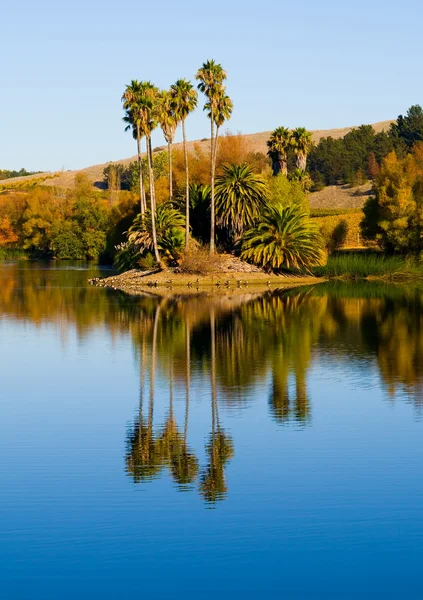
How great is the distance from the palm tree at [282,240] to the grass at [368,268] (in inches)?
146

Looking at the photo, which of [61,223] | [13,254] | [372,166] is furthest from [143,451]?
[372,166]

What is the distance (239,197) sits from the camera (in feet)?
215

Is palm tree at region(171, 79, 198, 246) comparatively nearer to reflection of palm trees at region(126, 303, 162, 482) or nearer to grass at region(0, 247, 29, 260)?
reflection of palm trees at region(126, 303, 162, 482)

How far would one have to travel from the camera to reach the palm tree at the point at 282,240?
64250 mm

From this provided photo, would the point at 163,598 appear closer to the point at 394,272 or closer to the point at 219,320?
the point at 219,320

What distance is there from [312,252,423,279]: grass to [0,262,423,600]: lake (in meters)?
36.2

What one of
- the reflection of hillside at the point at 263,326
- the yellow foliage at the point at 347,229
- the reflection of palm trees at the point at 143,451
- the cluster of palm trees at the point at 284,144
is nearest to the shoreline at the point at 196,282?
the reflection of hillside at the point at 263,326

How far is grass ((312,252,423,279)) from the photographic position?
68688 mm

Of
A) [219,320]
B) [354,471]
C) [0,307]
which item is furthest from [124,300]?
[354,471]

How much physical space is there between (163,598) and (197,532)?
1.96 m

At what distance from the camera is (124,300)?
50.8 meters

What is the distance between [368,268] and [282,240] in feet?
25.9

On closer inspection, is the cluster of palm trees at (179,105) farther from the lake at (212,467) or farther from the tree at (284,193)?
the lake at (212,467)

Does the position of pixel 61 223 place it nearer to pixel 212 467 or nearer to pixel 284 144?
pixel 284 144
